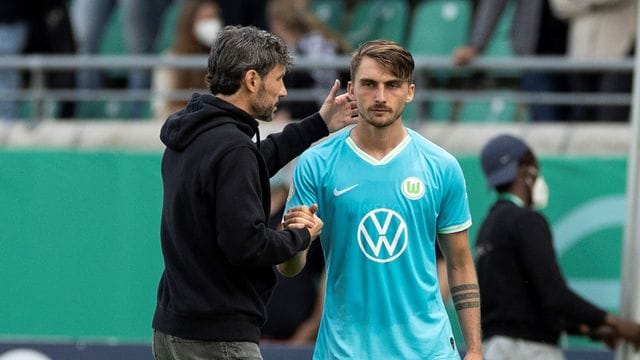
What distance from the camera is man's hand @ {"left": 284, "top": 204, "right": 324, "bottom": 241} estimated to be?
5.47m

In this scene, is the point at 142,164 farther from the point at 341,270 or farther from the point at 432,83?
the point at 341,270

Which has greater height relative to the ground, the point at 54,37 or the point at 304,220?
the point at 54,37

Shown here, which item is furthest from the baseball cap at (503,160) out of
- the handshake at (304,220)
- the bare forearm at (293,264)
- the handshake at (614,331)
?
the handshake at (304,220)

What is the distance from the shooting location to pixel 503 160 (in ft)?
25.0

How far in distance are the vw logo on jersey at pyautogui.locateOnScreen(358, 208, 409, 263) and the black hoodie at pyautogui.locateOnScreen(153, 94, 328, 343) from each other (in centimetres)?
38

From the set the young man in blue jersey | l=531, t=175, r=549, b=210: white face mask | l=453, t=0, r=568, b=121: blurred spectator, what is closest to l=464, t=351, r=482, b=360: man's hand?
the young man in blue jersey

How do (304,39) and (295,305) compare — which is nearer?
(295,305)

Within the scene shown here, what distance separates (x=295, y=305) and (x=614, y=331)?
7.22ft

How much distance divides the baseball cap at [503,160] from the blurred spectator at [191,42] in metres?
3.24

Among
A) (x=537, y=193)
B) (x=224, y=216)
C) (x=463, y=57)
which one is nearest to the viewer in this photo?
(x=224, y=216)

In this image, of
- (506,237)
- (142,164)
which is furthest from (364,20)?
(506,237)

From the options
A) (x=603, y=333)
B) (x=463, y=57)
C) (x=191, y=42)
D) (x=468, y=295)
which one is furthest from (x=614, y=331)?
(x=191, y=42)

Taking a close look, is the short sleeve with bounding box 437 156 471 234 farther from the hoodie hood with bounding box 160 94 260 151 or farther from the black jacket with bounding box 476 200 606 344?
the black jacket with bounding box 476 200 606 344

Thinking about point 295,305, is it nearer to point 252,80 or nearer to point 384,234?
point 384,234
